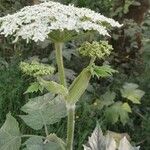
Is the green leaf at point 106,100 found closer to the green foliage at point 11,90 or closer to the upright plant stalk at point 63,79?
the green foliage at point 11,90

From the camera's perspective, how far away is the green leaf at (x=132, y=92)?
357 cm

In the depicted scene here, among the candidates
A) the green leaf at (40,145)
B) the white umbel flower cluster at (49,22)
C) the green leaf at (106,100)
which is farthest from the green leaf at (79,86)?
the green leaf at (106,100)

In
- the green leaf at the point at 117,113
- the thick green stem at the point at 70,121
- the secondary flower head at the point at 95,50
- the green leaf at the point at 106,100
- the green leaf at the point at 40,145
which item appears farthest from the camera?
the green leaf at the point at 106,100

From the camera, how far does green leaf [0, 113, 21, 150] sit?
180 centimetres

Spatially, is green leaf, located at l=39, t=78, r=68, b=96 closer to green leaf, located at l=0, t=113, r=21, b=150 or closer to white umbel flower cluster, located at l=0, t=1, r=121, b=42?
white umbel flower cluster, located at l=0, t=1, r=121, b=42

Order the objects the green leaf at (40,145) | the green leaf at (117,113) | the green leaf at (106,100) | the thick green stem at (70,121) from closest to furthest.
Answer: the thick green stem at (70,121), the green leaf at (40,145), the green leaf at (117,113), the green leaf at (106,100)

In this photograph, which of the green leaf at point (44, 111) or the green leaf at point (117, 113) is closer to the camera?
the green leaf at point (44, 111)

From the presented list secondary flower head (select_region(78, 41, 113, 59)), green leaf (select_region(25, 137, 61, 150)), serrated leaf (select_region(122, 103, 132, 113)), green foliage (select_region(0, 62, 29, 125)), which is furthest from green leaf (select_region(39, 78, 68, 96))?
serrated leaf (select_region(122, 103, 132, 113))

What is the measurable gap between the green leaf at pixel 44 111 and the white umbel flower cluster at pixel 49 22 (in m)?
0.46

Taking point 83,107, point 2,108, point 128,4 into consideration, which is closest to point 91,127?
point 83,107

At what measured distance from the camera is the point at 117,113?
345cm

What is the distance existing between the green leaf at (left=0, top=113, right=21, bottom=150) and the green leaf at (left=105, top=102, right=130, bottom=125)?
1622mm

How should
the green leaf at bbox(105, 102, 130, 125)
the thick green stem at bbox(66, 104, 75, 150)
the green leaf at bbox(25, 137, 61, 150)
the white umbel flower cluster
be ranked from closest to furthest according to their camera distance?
1. the white umbel flower cluster
2. the thick green stem at bbox(66, 104, 75, 150)
3. the green leaf at bbox(25, 137, 61, 150)
4. the green leaf at bbox(105, 102, 130, 125)

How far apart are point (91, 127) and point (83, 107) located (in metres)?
0.15
